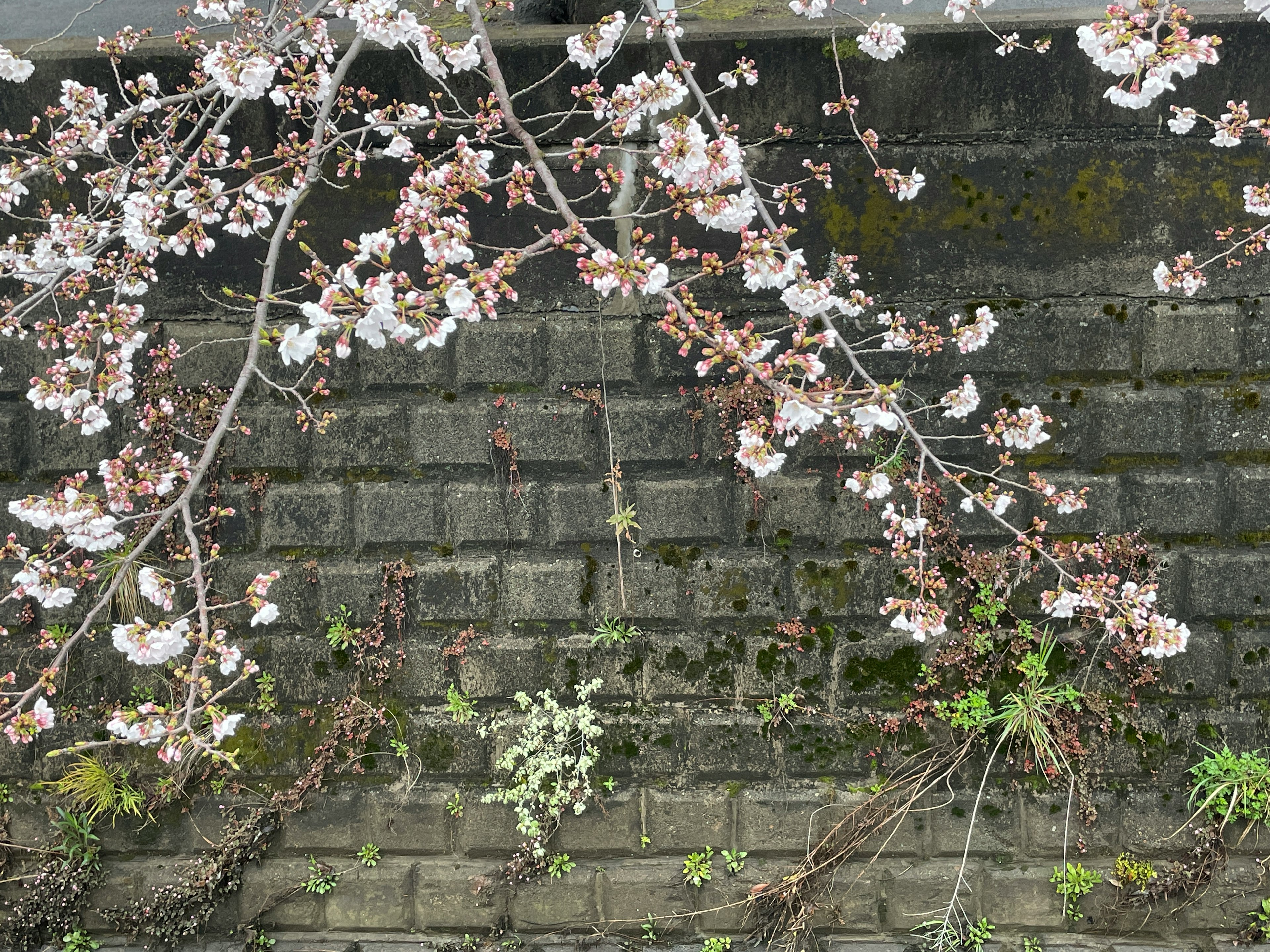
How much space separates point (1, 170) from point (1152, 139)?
4583 millimetres

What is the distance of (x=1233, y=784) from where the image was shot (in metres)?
3.38

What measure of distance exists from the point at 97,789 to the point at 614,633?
2.48 metres

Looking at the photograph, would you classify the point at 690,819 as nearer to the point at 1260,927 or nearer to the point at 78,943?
the point at 1260,927

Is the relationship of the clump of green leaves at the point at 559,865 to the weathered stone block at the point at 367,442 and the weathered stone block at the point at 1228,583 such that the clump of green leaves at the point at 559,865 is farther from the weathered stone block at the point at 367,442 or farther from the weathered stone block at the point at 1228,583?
the weathered stone block at the point at 1228,583

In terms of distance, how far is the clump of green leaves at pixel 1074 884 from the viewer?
11.3ft

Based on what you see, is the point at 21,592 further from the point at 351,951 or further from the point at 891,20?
the point at 891,20

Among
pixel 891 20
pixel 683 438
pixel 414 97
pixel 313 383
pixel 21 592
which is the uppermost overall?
pixel 891 20

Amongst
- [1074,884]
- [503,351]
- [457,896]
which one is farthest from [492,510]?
[1074,884]

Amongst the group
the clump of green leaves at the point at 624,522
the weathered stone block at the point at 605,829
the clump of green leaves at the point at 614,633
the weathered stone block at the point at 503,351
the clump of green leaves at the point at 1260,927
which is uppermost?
the weathered stone block at the point at 503,351

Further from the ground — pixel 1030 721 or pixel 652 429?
pixel 652 429

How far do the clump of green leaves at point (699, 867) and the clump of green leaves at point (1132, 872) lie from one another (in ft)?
5.88

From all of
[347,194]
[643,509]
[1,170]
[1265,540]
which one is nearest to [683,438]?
[643,509]

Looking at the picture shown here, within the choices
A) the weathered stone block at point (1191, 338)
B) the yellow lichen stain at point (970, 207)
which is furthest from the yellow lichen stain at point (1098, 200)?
the weathered stone block at point (1191, 338)

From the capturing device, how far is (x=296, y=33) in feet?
9.39
